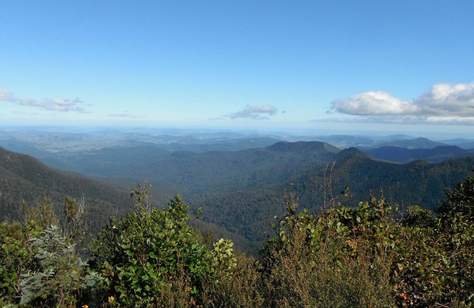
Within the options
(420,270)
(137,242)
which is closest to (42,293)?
(137,242)

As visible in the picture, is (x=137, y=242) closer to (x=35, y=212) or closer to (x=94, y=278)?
(x=94, y=278)

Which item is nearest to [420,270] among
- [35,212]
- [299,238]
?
[299,238]

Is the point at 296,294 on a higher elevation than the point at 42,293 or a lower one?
higher

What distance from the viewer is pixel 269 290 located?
22.4ft

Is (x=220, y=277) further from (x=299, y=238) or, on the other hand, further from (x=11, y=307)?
(x=11, y=307)

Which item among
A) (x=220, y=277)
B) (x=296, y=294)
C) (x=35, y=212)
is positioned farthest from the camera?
(x=35, y=212)

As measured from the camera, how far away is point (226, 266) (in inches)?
365

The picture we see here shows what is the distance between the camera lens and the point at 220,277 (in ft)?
26.5

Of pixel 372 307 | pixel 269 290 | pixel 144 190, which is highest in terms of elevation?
pixel 144 190

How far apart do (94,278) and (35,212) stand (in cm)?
437

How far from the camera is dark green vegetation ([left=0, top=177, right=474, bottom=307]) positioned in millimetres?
6109

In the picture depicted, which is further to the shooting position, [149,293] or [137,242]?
[137,242]

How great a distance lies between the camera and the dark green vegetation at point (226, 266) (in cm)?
611

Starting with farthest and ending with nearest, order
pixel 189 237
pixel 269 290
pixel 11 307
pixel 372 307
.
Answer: pixel 189 237 < pixel 11 307 < pixel 269 290 < pixel 372 307
